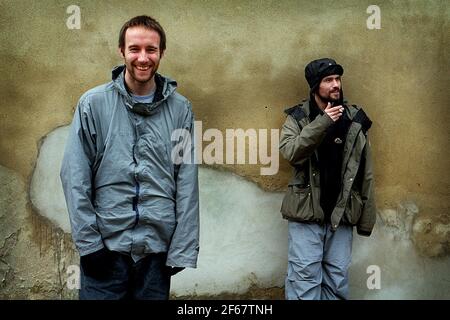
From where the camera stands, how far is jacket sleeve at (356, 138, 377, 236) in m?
4.01

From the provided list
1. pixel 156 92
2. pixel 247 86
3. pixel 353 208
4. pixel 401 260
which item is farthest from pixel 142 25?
pixel 401 260

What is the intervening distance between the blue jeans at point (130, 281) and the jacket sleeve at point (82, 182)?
0.15 meters

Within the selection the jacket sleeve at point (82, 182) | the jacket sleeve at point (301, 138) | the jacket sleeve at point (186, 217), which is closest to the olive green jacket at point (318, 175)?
the jacket sleeve at point (301, 138)

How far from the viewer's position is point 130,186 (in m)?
3.06

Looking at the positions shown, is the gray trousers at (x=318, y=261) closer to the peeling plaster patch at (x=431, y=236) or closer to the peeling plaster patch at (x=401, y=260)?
the peeling plaster patch at (x=401, y=260)

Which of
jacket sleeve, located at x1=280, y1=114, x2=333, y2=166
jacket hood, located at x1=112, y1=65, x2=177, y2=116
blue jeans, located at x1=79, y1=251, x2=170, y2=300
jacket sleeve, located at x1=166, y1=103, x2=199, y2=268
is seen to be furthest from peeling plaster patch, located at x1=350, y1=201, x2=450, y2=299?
jacket hood, located at x1=112, y1=65, x2=177, y2=116

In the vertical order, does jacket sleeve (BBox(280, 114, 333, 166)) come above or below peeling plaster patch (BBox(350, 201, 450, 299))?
above

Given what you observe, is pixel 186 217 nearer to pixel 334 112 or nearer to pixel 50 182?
pixel 334 112

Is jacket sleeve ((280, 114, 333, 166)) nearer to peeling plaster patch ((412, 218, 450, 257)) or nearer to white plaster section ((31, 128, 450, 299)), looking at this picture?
white plaster section ((31, 128, 450, 299))

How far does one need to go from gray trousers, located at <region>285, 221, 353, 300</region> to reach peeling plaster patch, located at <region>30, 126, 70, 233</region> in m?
1.56

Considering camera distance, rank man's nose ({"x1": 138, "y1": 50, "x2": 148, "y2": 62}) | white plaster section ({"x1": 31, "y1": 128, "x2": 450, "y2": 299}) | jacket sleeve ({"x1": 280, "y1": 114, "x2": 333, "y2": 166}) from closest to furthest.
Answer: man's nose ({"x1": 138, "y1": 50, "x2": 148, "y2": 62}) → jacket sleeve ({"x1": 280, "y1": 114, "x2": 333, "y2": 166}) → white plaster section ({"x1": 31, "y1": 128, "x2": 450, "y2": 299})

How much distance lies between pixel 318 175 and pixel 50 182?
1.80 m
